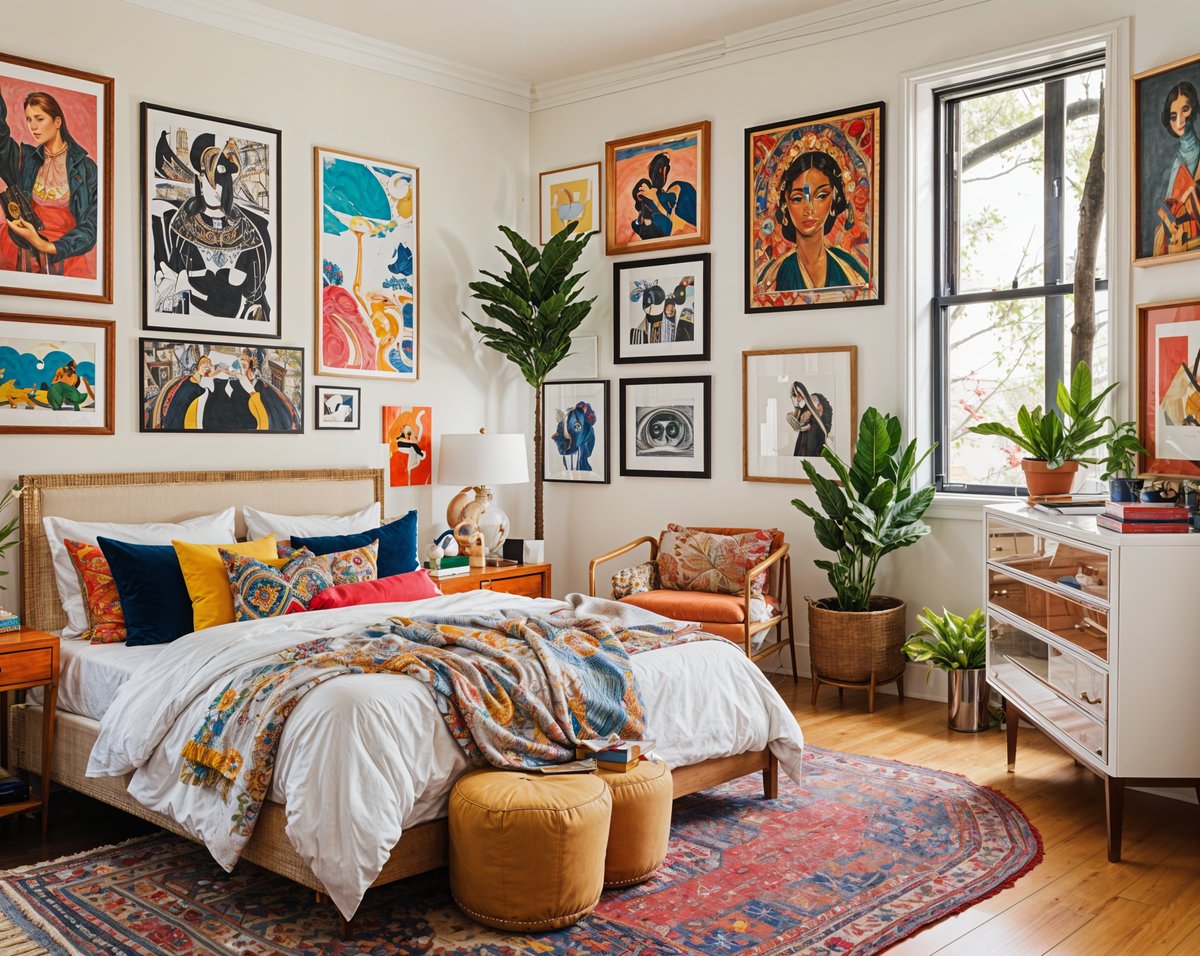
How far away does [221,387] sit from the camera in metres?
5.25

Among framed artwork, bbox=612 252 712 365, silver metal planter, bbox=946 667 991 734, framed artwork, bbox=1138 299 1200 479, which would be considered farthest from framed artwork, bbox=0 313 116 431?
framed artwork, bbox=1138 299 1200 479

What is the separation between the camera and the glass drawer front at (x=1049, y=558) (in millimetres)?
3605

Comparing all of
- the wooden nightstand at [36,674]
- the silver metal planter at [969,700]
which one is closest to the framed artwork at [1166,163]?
the silver metal planter at [969,700]

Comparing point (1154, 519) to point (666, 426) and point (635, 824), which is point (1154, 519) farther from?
point (666, 426)

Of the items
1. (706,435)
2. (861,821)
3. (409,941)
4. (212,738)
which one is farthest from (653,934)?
(706,435)

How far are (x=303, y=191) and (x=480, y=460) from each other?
1608mm

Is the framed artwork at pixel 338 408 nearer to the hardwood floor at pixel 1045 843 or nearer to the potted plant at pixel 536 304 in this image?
the potted plant at pixel 536 304

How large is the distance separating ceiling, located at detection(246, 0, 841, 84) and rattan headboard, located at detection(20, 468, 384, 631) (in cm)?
225

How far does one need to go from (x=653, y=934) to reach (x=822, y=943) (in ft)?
1.44

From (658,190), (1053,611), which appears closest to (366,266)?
(658,190)

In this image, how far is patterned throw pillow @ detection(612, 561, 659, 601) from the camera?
576 cm

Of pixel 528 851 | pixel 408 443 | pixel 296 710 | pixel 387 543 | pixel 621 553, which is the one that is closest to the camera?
pixel 528 851

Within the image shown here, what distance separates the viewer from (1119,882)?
10.9 ft

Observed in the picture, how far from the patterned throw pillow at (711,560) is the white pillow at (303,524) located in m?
1.53
